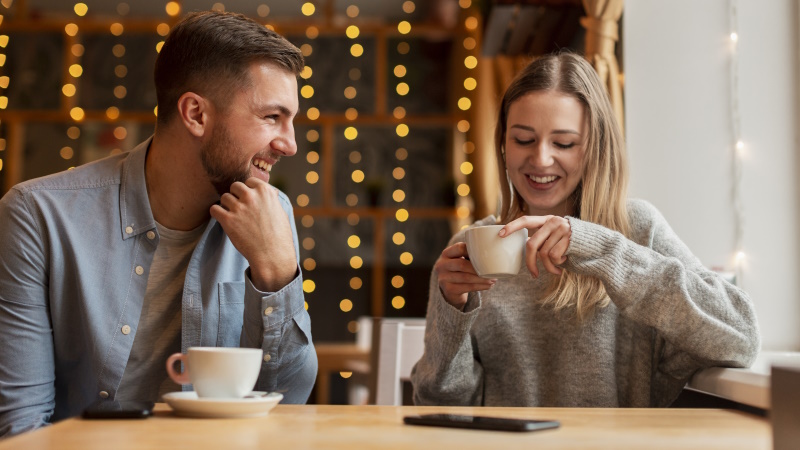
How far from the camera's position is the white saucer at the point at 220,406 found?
2.86 ft

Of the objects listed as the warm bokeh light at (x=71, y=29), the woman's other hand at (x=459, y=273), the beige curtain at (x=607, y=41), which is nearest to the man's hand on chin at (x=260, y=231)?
the woman's other hand at (x=459, y=273)

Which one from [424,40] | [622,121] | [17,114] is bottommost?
[622,121]

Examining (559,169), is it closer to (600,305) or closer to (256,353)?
(600,305)

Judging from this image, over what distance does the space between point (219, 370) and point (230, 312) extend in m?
0.52

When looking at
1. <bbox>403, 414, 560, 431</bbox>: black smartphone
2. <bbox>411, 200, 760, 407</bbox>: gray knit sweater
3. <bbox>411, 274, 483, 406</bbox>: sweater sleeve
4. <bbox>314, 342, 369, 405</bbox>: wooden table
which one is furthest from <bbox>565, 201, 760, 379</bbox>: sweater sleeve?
<bbox>314, 342, 369, 405</bbox>: wooden table

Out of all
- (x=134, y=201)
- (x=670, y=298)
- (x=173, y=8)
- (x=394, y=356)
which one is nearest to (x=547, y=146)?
(x=670, y=298)

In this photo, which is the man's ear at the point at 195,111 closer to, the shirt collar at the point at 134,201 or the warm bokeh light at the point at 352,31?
the shirt collar at the point at 134,201

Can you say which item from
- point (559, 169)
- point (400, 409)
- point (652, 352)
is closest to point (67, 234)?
point (400, 409)

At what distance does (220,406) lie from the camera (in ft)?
2.86

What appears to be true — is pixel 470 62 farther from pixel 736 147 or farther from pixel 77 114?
pixel 736 147

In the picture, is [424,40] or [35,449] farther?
[424,40]

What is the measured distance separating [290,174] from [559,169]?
3.64 meters

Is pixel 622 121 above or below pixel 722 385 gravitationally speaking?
above

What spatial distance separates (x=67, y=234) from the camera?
1.33 meters
